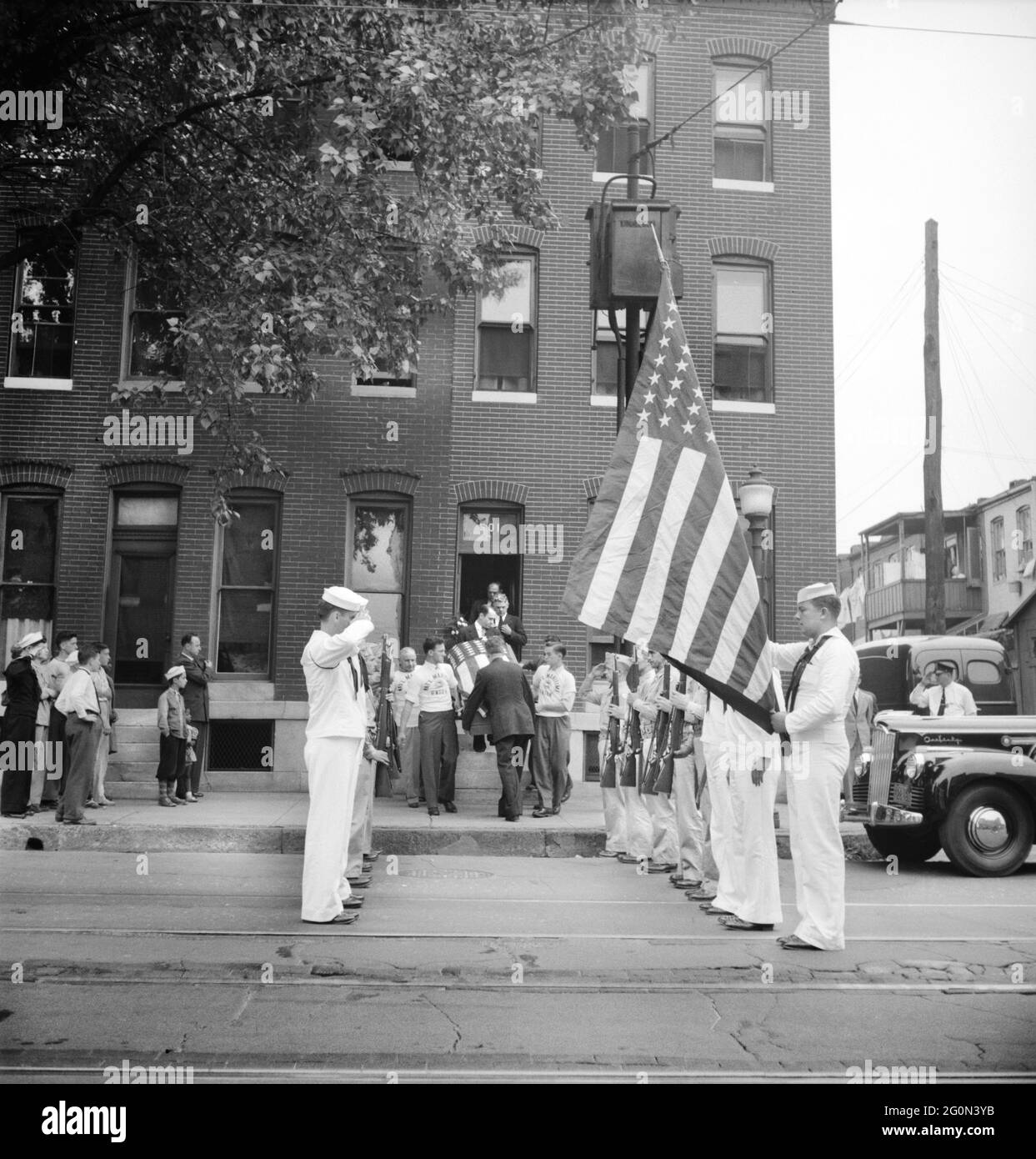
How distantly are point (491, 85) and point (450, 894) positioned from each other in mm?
8237

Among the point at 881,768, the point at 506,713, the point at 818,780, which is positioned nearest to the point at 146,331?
the point at 506,713

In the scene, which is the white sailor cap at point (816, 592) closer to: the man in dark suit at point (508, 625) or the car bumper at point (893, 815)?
the car bumper at point (893, 815)

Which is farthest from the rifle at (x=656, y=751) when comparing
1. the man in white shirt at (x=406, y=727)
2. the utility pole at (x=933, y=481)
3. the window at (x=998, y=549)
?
the window at (x=998, y=549)

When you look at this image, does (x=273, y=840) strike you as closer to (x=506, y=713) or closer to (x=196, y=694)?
(x=506, y=713)

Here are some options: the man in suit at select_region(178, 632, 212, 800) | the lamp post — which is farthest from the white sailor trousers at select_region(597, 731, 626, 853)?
the man in suit at select_region(178, 632, 212, 800)

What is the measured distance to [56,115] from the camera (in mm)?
10555

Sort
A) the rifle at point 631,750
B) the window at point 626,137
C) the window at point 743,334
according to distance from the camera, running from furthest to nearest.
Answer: the window at point 743,334
the window at point 626,137
the rifle at point 631,750

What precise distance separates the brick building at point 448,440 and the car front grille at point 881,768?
6706 mm

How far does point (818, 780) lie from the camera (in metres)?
6.96

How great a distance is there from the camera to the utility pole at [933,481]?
20062 mm

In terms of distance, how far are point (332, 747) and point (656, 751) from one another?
11.1 ft
